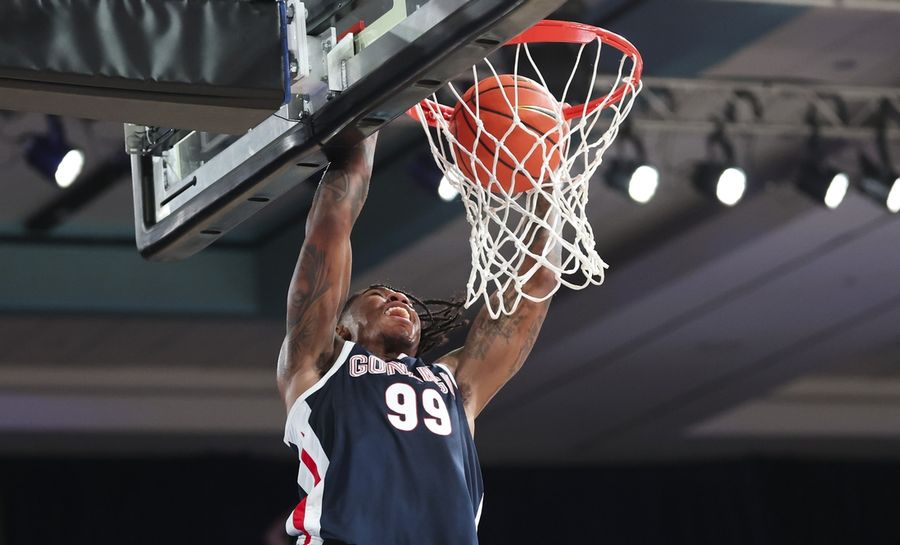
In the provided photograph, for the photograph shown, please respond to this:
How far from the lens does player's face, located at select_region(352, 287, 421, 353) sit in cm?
432

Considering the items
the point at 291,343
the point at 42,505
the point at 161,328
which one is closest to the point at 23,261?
the point at 161,328

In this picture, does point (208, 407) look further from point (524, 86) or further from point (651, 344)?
point (524, 86)

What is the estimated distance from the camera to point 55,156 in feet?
24.3

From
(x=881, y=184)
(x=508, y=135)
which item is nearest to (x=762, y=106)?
(x=881, y=184)

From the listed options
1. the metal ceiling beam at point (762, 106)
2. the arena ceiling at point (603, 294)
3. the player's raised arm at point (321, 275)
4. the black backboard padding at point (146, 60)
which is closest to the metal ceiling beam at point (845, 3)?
the arena ceiling at point (603, 294)

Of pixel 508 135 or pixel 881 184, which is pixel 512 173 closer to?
pixel 508 135

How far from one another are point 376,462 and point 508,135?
933 millimetres

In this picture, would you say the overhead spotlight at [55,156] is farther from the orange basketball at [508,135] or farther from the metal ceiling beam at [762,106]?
the orange basketball at [508,135]

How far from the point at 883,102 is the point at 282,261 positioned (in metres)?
3.86

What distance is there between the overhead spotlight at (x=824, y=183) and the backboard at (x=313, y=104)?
481 cm

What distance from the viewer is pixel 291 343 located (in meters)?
4.07

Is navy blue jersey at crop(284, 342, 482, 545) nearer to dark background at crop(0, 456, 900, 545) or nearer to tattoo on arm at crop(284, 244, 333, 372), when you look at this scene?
tattoo on arm at crop(284, 244, 333, 372)

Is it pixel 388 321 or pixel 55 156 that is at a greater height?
pixel 55 156

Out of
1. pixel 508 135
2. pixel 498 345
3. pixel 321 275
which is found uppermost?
pixel 508 135
